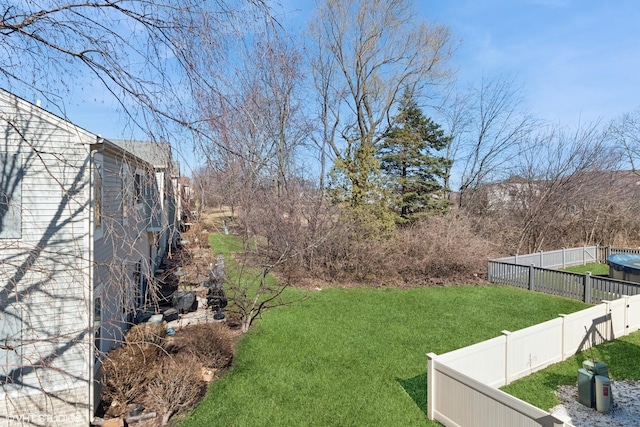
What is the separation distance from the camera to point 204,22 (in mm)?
2324

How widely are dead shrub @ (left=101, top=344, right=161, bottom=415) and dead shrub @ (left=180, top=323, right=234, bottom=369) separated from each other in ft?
3.70

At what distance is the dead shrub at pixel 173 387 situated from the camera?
4.96 meters

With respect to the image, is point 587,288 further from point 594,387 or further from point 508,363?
point 508,363

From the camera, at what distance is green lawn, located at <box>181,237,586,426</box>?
5.05 meters

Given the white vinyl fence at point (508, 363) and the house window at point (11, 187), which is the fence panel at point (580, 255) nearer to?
the white vinyl fence at point (508, 363)

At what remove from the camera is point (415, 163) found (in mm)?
16609

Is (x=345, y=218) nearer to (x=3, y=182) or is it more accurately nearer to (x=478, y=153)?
(x=3, y=182)

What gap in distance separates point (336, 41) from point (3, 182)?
1571 cm

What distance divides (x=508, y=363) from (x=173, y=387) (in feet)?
17.1

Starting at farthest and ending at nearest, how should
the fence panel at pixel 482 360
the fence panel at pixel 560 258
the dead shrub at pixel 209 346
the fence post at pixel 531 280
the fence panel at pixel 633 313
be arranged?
the fence panel at pixel 560 258 → the fence post at pixel 531 280 → the fence panel at pixel 633 313 → the dead shrub at pixel 209 346 → the fence panel at pixel 482 360

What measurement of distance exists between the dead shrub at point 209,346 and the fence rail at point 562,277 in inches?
403

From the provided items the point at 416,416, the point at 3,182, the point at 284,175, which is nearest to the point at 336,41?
the point at 284,175

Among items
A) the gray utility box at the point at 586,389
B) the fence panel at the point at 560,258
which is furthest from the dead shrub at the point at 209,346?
the fence panel at the point at 560,258

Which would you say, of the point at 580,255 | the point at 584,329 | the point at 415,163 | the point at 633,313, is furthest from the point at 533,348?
the point at 580,255
